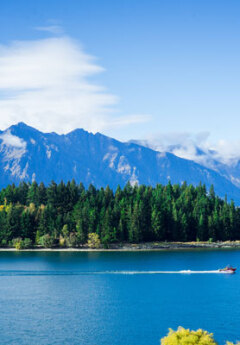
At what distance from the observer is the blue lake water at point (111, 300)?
72.9 metres

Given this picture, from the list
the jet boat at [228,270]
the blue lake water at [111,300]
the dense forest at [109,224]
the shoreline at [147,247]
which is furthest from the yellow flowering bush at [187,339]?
the dense forest at [109,224]

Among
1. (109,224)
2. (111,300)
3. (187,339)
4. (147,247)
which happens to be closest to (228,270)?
(111,300)

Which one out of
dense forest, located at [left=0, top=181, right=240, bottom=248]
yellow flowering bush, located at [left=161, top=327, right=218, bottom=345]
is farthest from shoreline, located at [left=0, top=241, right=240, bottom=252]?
yellow flowering bush, located at [left=161, top=327, right=218, bottom=345]

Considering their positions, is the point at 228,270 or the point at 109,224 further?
the point at 109,224

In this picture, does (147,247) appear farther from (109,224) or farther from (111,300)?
(111,300)

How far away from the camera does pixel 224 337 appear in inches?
2785

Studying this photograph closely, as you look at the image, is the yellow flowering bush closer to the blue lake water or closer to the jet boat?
the blue lake water

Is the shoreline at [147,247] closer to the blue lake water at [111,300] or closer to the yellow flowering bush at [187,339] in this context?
the blue lake water at [111,300]

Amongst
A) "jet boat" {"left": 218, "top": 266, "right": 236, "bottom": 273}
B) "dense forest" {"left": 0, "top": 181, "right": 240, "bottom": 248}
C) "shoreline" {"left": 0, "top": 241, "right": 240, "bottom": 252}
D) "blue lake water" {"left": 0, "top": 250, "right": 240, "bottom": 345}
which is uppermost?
"dense forest" {"left": 0, "top": 181, "right": 240, "bottom": 248}

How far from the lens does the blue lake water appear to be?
72.9 meters

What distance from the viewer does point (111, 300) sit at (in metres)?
94.9

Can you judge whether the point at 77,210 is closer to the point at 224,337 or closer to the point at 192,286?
the point at 192,286

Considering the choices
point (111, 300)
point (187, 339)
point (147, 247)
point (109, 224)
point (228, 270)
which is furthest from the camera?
point (109, 224)

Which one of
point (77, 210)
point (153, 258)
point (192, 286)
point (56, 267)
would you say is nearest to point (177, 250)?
point (153, 258)
